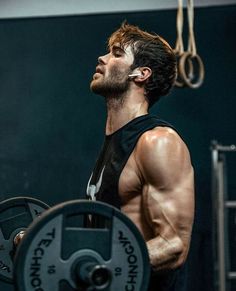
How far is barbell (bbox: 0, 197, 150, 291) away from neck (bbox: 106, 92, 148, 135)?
25.7 inches

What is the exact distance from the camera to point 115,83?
111 inches

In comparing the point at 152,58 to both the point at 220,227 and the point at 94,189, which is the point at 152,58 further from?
the point at 220,227

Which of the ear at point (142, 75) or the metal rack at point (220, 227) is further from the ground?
the ear at point (142, 75)

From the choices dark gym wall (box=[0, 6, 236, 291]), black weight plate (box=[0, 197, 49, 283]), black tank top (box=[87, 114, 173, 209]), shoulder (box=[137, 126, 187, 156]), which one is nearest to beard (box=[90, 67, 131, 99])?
black tank top (box=[87, 114, 173, 209])

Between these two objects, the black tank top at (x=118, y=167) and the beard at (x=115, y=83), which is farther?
the beard at (x=115, y=83)

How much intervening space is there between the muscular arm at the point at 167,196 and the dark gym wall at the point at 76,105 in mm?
2209

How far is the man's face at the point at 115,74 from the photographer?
282cm

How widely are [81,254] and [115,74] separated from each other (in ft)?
2.88

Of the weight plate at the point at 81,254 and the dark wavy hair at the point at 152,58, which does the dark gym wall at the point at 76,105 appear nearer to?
the dark wavy hair at the point at 152,58

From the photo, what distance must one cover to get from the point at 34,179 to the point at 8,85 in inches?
27.2

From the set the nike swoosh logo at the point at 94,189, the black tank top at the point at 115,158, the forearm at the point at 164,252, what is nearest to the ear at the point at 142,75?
the black tank top at the point at 115,158

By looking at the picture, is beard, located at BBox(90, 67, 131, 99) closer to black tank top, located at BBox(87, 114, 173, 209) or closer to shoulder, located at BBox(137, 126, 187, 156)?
black tank top, located at BBox(87, 114, 173, 209)

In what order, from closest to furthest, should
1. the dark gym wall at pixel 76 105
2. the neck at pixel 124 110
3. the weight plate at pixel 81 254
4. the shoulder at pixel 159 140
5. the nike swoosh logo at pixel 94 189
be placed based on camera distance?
the weight plate at pixel 81 254 → the shoulder at pixel 159 140 → the nike swoosh logo at pixel 94 189 → the neck at pixel 124 110 → the dark gym wall at pixel 76 105

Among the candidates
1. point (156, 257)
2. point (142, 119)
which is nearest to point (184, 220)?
point (156, 257)
